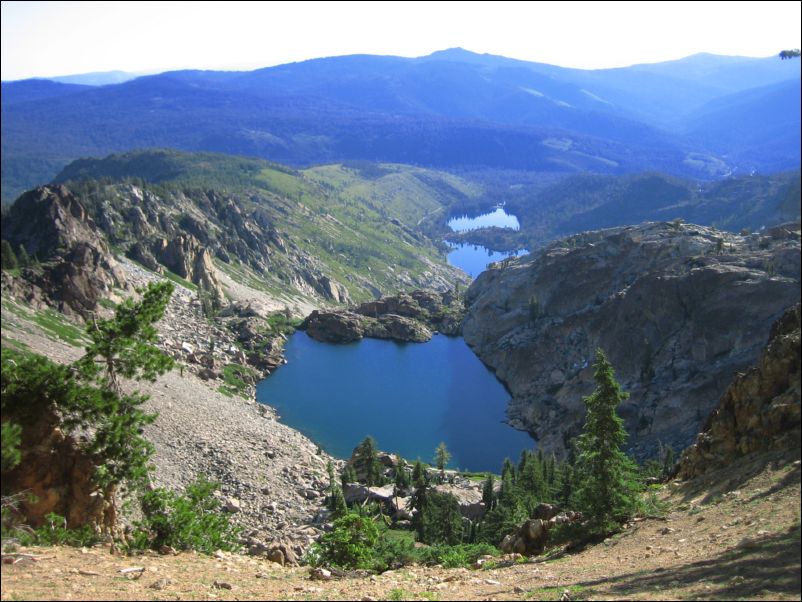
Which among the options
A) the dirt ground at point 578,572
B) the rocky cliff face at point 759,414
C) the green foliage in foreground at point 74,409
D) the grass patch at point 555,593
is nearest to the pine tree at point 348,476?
the rocky cliff face at point 759,414

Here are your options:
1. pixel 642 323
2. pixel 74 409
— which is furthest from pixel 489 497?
pixel 74 409

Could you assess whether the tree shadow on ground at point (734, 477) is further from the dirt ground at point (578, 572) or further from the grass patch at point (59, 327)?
the grass patch at point (59, 327)

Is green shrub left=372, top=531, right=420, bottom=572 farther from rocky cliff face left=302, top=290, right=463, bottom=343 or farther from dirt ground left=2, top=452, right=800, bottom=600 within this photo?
rocky cliff face left=302, top=290, right=463, bottom=343

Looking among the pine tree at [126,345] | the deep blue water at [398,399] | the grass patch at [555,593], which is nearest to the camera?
the grass patch at [555,593]

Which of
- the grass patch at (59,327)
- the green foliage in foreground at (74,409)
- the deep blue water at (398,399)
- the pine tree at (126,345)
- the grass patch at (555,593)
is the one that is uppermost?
the pine tree at (126,345)

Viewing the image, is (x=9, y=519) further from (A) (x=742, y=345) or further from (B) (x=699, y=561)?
(A) (x=742, y=345)

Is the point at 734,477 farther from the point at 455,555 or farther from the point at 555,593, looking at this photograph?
the point at 555,593

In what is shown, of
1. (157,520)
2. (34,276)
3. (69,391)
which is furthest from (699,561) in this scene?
(34,276)
